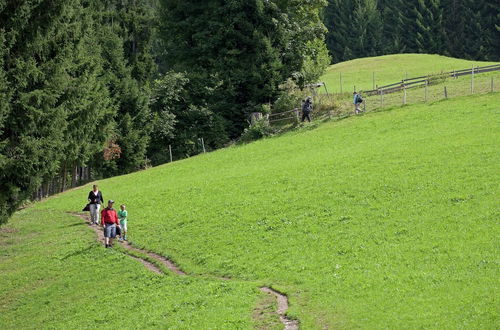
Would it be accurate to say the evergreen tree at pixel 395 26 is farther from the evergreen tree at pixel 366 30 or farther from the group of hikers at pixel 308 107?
the group of hikers at pixel 308 107

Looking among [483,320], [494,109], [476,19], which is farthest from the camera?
[476,19]

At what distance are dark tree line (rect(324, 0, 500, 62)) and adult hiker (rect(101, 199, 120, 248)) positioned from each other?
102426 mm

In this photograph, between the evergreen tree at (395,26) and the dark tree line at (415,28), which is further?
the evergreen tree at (395,26)

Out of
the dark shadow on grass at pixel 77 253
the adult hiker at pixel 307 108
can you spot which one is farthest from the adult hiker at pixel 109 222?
the adult hiker at pixel 307 108

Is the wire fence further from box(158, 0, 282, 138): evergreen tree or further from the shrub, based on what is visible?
box(158, 0, 282, 138): evergreen tree

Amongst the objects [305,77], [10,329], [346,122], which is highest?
[305,77]

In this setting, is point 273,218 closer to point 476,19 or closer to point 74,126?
point 74,126

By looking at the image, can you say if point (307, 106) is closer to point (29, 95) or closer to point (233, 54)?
point (233, 54)

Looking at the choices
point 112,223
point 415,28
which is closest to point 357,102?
point 112,223

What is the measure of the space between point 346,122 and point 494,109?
38.4 ft

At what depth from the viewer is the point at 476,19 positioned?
124688mm

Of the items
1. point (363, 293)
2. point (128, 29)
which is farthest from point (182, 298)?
point (128, 29)

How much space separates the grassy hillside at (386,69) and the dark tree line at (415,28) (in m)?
22.9

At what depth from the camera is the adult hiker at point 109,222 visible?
33.5 m
